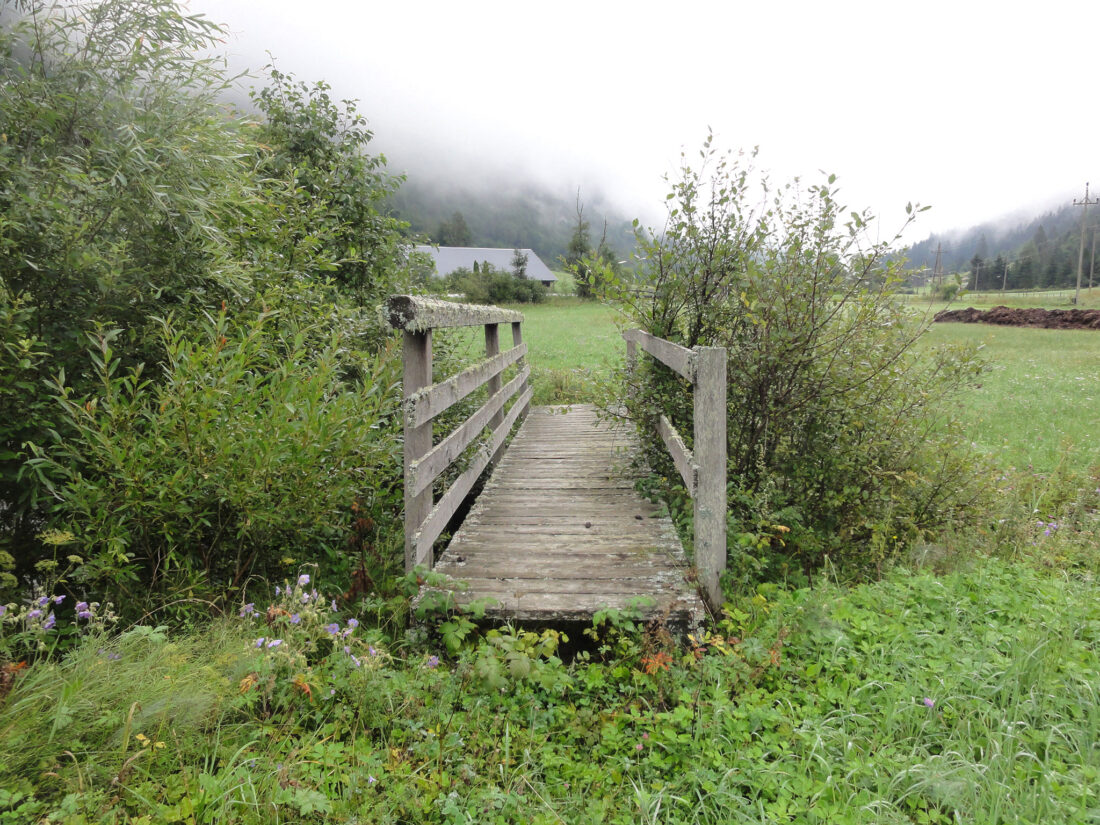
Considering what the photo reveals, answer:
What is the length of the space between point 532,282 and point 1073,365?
3846 centimetres

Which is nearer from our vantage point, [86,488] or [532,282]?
[86,488]

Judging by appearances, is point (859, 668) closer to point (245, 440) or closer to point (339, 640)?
point (339, 640)

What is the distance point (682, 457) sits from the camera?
134 inches

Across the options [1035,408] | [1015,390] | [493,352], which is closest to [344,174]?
[493,352]

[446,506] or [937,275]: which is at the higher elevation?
[937,275]

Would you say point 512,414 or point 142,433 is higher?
point 142,433

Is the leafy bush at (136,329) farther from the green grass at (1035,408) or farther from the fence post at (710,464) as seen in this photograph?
the green grass at (1035,408)

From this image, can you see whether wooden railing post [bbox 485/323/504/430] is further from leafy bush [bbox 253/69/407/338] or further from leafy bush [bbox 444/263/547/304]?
leafy bush [bbox 444/263/547/304]

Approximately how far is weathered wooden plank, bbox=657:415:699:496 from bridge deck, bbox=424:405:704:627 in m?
0.53

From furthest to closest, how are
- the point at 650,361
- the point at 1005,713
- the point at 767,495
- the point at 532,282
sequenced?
the point at 532,282 → the point at 650,361 → the point at 767,495 → the point at 1005,713

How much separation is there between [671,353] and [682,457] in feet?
2.34

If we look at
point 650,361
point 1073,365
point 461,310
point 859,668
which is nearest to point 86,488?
point 461,310

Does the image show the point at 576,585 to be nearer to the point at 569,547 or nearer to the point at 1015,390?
the point at 569,547

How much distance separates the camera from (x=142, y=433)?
3023 mm
